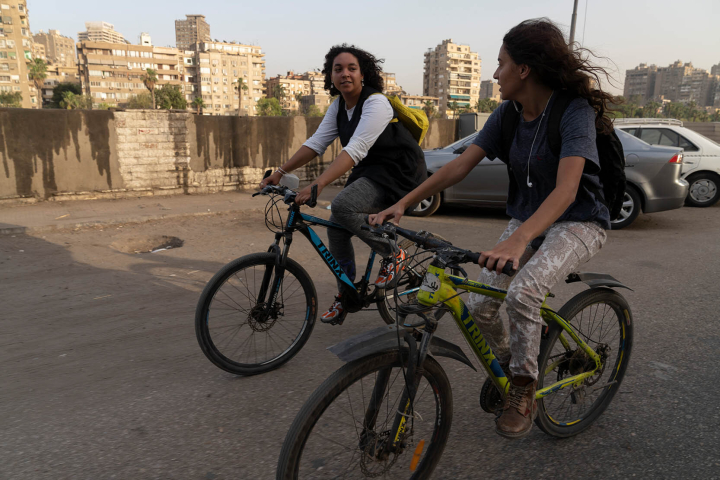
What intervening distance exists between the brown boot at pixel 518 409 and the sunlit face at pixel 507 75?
126cm

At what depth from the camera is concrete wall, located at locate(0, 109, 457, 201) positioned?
870 centimetres

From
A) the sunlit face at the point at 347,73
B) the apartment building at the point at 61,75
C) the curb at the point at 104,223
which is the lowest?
the curb at the point at 104,223

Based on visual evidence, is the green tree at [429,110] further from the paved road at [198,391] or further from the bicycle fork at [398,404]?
the bicycle fork at [398,404]

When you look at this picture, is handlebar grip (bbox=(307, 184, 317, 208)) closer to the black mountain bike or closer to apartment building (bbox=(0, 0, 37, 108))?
the black mountain bike

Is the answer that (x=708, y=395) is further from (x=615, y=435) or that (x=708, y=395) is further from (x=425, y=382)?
(x=425, y=382)

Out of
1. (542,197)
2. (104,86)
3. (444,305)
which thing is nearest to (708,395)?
(542,197)

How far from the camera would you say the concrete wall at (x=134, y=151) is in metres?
8.70

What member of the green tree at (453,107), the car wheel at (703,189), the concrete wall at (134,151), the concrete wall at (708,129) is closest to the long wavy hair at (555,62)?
the concrete wall at (134,151)

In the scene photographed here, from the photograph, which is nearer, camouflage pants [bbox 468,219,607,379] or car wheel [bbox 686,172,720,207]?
camouflage pants [bbox 468,219,607,379]

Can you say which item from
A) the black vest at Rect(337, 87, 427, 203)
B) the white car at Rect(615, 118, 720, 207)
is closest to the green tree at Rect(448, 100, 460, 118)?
the white car at Rect(615, 118, 720, 207)

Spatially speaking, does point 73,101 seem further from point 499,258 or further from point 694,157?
point 499,258

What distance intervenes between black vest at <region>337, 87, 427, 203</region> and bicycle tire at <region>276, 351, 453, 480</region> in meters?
2.01

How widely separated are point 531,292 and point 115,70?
171688 millimetres

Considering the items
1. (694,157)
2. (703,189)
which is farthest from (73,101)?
(703,189)
